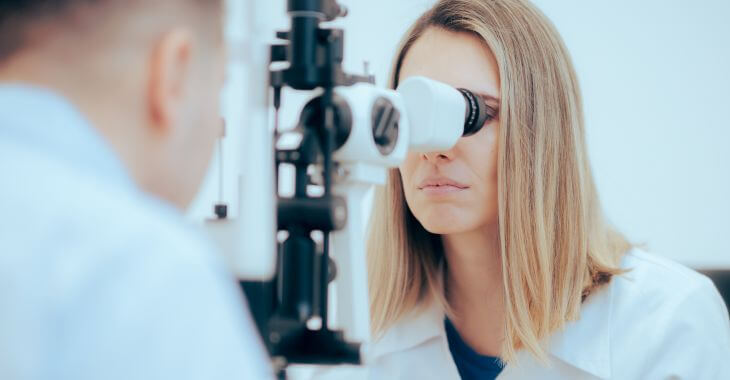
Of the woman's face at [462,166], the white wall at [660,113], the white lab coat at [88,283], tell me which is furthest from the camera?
the white wall at [660,113]

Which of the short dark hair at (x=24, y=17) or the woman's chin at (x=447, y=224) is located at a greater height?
the short dark hair at (x=24, y=17)

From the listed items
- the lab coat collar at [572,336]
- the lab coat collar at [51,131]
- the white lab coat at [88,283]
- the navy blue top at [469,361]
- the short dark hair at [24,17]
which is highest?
the short dark hair at [24,17]

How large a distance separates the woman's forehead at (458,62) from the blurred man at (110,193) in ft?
2.42

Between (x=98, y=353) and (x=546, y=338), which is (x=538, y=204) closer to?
(x=546, y=338)

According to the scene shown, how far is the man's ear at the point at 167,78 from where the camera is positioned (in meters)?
0.55

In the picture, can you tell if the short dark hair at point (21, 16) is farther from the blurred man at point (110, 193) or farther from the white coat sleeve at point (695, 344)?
the white coat sleeve at point (695, 344)

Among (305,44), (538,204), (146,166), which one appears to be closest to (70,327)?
(146,166)

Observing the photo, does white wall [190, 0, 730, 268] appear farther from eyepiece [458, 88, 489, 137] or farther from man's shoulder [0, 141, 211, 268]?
man's shoulder [0, 141, 211, 268]

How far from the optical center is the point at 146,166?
55 centimetres

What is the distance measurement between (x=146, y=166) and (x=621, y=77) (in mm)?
1890

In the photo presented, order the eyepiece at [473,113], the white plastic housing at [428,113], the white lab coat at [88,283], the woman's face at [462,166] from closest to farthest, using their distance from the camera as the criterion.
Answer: the white lab coat at [88,283] → the white plastic housing at [428,113] → the eyepiece at [473,113] → the woman's face at [462,166]

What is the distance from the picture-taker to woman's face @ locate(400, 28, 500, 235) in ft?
4.17

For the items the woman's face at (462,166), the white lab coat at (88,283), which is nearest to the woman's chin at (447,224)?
the woman's face at (462,166)

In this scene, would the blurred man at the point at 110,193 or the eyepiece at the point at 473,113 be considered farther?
the eyepiece at the point at 473,113
